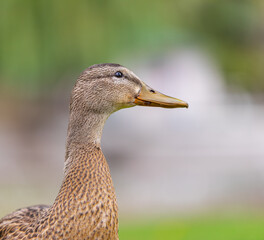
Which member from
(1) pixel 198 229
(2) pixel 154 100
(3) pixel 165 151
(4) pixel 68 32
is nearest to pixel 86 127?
(2) pixel 154 100

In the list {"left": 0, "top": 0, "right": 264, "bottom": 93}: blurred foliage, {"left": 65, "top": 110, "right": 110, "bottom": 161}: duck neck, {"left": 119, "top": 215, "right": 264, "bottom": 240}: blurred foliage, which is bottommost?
{"left": 119, "top": 215, "right": 264, "bottom": 240}: blurred foliage

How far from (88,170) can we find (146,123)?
36.1ft

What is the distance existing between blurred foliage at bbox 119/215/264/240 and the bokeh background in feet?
0.05

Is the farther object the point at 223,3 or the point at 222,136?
the point at 223,3

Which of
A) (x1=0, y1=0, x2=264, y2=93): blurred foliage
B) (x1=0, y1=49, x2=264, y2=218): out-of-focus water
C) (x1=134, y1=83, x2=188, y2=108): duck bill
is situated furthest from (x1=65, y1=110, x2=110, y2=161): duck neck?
(x1=0, y1=0, x2=264, y2=93): blurred foliage

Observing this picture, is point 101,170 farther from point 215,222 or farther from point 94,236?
point 215,222

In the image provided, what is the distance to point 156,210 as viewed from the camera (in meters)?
7.68

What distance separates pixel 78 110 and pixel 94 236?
1.94 ft

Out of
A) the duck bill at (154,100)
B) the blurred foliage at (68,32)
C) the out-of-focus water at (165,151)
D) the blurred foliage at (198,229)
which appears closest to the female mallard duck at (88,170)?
the duck bill at (154,100)

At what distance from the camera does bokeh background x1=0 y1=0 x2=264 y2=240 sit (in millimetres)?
7664

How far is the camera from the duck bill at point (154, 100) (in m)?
2.63

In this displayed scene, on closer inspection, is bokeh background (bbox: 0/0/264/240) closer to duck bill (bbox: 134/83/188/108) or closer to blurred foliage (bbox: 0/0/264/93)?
blurred foliage (bbox: 0/0/264/93)

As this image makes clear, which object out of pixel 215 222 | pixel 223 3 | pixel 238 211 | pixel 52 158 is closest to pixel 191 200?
pixel 238 211

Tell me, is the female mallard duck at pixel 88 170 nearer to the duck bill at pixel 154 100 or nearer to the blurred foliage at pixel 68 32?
the duck bill at pixel 154 100
